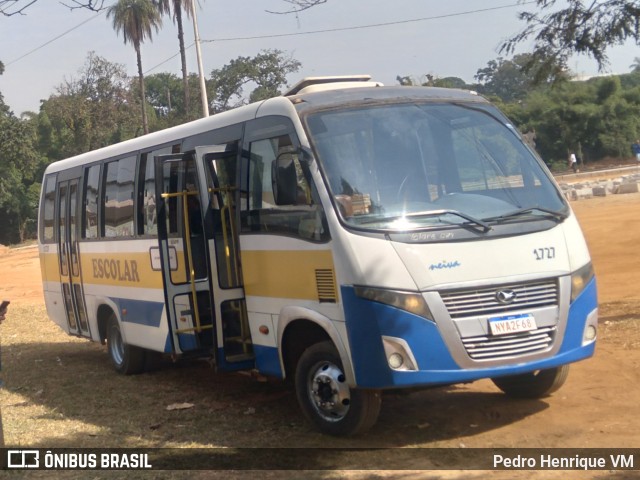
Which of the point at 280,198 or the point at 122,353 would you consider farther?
the point at 122,353

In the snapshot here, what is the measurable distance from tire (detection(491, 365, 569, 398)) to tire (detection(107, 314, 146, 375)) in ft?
16.0

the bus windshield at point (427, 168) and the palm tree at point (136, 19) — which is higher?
the palm tree at point (136, 19)

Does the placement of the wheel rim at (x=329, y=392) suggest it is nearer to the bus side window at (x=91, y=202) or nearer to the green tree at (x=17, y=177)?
the bus side window at (x=91, y=202)

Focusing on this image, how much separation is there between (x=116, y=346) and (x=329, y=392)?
→ 16.6 feet

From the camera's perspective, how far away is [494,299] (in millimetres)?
6719

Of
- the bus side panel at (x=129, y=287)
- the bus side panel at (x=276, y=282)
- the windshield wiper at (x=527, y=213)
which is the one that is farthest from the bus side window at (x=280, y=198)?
the bus side panel at (x=129, y=287)

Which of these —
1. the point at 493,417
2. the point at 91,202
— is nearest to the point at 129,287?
the point at 91,202

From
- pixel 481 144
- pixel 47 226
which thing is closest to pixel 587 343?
pixel 481 144

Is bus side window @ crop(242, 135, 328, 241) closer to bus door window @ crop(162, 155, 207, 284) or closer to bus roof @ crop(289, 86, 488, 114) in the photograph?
bus roof @ crop(289, 86, 488, 114)

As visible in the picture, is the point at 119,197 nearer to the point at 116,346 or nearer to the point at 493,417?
the point at 116,346

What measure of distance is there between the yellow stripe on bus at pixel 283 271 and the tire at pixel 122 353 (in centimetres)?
339

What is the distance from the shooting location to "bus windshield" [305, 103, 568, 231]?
6969 millimetres

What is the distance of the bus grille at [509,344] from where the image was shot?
6648mm

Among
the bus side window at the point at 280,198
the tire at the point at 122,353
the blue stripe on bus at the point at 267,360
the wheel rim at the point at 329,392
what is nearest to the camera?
the wheel rim at the point at 329,392
